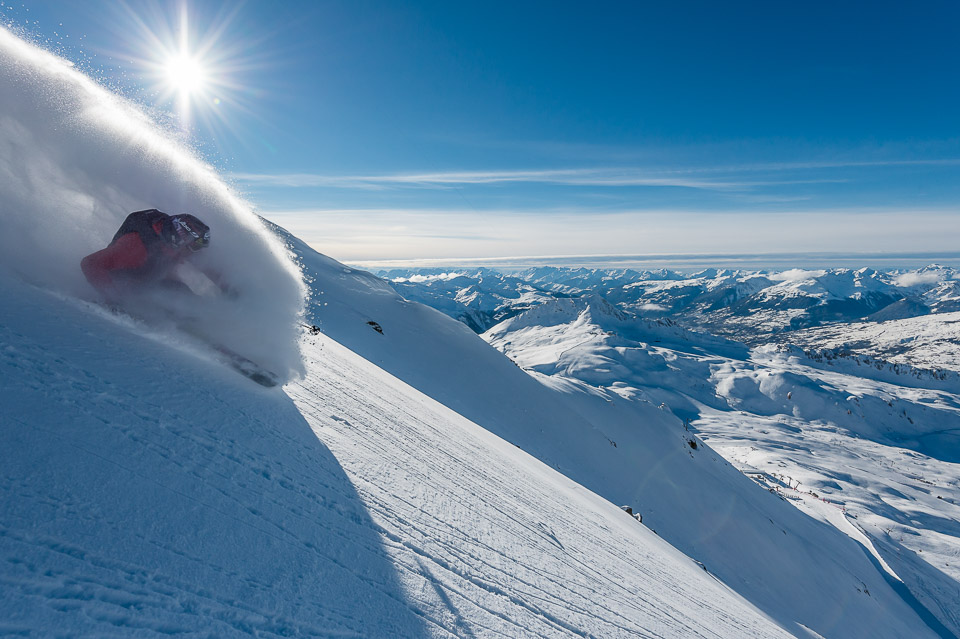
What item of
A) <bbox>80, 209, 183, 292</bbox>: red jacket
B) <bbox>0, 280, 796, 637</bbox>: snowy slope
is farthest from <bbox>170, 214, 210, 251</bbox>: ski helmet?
<bbox>0, 280, 796, 637</bbox>: snowy slope

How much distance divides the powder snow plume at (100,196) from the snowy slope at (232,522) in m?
0.80

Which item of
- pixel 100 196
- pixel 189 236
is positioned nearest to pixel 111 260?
pixel 189 236

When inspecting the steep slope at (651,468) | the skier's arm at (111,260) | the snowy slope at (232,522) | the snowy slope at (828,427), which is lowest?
the snowy slope at (828,427)

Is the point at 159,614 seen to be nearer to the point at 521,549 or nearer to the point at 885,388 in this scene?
the point at 521,549

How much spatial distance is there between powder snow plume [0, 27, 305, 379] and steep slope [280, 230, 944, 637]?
1220 centimetres

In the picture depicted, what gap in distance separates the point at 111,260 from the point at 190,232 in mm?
974

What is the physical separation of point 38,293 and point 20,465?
322 centimetres

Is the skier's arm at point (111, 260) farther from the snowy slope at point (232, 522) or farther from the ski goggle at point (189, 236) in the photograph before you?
the snowy slope at point (232, 522)

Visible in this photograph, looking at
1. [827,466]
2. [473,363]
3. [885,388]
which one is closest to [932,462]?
[827,466]

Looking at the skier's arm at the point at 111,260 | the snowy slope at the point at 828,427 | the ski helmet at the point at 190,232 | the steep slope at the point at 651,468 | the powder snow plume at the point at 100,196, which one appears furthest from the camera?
the snowy slope at the point at 828,427

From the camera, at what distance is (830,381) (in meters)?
141

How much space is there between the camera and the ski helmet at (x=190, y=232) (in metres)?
5.67

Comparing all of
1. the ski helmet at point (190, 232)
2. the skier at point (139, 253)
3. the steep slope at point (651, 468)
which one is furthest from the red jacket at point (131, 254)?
the steep slope at point (651, 468)

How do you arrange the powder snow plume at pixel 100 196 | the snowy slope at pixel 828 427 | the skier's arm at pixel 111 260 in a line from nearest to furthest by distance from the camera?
the powder snow plume at pixel 100 196 < the skier's arm at pixel 111 260 < the snowy slope at pixel 828 427
